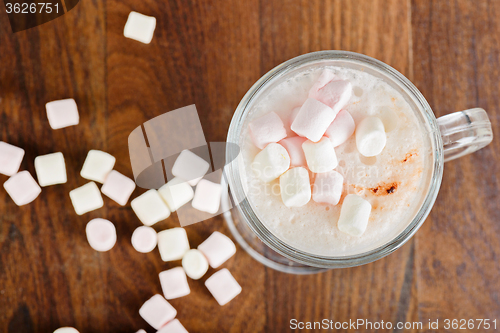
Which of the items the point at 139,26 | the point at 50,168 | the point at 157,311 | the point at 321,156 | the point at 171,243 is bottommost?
the point at 157,311

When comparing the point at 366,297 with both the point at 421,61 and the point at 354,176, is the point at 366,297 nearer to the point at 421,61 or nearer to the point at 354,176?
the point at 354,176

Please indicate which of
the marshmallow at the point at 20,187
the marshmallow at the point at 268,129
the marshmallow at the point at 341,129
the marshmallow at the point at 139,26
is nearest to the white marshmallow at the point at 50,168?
the marshmallow at the point at 20,187

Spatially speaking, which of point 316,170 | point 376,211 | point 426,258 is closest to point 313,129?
point 316,170

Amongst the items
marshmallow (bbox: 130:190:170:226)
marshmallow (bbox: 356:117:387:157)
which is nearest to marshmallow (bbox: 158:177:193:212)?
marshmallow (bbox: 130:190:170:226)

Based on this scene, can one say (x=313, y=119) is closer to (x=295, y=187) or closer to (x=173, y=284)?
(x=295, y=187)

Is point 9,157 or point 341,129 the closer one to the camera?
point 341,129

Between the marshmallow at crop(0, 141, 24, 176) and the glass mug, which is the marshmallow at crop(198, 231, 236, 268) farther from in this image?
the marshmallow at crop(0, 141, 24, 176)

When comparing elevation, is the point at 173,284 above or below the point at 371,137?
below

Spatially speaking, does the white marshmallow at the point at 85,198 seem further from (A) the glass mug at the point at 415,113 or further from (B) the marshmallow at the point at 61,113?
(A) the glass mug at the point at 415,113

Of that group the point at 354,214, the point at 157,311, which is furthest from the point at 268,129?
the point at 157,311
